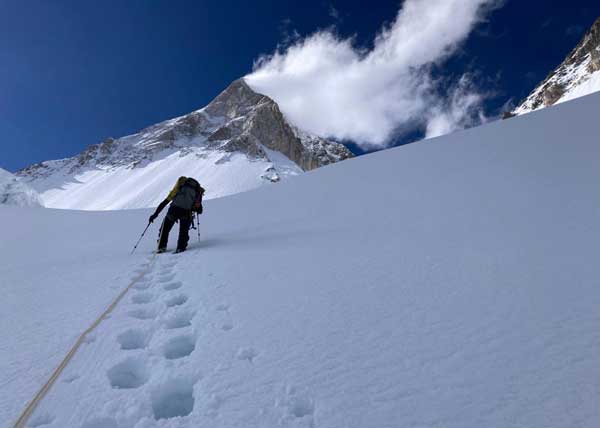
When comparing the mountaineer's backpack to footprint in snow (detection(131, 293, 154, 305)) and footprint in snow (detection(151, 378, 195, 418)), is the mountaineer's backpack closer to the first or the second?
footprint in snow (detection(131, 293, 154, 305))

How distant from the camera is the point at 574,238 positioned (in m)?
3.30

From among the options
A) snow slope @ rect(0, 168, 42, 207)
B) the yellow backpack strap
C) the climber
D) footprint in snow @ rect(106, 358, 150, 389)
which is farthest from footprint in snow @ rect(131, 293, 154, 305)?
snow slope @ rect(0, 168, 42, 207)

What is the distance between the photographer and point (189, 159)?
3947 inches

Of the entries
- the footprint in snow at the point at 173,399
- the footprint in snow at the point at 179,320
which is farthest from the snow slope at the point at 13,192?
the footprint in snow at the point at 173,399

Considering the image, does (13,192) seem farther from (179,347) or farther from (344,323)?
(344,323)

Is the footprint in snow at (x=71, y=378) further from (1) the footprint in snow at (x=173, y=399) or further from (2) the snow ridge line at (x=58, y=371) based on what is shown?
(1) the footprint in snow at (x=173, y=399)

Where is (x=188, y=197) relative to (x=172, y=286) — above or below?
above

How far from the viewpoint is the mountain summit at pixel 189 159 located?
267 feet

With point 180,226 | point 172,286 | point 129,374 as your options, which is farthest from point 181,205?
point 129,374

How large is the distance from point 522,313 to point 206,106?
168 meters

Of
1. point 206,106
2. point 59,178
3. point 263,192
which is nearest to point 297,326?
point 263,192

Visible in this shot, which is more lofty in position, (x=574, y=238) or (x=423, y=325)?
(x=574, y=238)

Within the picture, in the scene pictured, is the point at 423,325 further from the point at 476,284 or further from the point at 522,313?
the point at 476,284

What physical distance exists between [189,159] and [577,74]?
439ft
